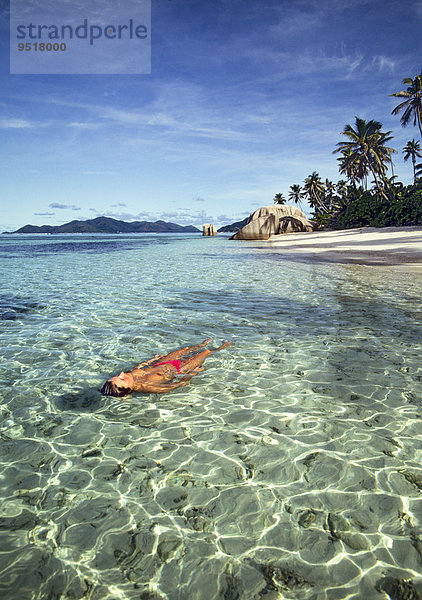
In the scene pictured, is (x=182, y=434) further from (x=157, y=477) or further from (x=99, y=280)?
(x=99, y=280)

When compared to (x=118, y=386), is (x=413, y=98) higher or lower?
higher

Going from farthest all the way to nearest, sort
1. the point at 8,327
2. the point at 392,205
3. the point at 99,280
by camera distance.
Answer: the point at 392,205 < the point at 99,280 < the point at 8,327

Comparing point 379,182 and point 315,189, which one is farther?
point 315,189

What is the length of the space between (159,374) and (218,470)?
2.22 meters

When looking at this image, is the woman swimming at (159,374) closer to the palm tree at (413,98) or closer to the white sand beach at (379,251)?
the white sand beach at (379,251)

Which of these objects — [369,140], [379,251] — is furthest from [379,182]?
[379,251]

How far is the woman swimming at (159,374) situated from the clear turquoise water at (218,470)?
162 mm

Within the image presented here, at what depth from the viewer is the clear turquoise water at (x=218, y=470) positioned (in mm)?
2395

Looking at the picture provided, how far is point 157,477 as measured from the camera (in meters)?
3.28

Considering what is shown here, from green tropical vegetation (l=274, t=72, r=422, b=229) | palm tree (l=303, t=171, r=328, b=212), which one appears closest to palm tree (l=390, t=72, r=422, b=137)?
green tropical vegetation (l=274, t=72, r=422, b=229)

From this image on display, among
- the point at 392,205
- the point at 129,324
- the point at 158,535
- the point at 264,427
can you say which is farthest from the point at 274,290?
the point at 392,205

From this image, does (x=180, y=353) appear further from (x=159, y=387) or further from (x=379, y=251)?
(x=379, y=251)

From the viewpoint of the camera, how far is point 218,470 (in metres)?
3.38

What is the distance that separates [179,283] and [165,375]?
9543 mm
